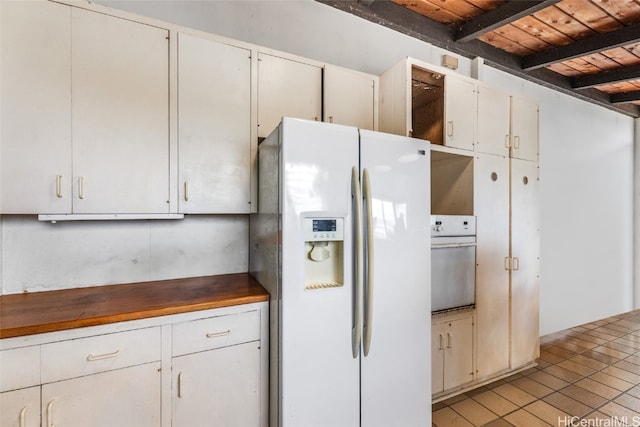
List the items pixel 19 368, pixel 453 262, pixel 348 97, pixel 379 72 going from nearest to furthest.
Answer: pixel 19 368 < pixel 348 97 < pixel 453 262 < pixel 379 72

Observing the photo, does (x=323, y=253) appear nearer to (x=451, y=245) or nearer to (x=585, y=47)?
(x=451, y=245)

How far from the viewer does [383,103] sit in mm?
2326

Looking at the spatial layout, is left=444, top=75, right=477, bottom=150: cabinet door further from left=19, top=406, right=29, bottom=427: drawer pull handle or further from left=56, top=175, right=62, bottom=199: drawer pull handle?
left=19, top=406, right=29, bottom=427: drawer pull handle

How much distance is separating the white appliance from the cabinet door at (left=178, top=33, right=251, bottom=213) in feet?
0.81

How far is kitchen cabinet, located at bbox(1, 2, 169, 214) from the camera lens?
1432 millimetres

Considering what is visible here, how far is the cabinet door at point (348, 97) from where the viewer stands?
216cm

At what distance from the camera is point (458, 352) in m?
2.32

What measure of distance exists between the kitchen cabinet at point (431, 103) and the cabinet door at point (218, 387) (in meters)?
1.75

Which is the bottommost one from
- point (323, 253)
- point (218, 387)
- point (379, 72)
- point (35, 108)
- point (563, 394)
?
point (563, 394)

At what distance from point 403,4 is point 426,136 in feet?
3.83

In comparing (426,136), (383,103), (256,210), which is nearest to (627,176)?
(426,136)

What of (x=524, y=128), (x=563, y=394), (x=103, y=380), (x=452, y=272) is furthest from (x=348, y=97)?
(x=563, y=394)

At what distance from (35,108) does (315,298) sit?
1625 millimetres

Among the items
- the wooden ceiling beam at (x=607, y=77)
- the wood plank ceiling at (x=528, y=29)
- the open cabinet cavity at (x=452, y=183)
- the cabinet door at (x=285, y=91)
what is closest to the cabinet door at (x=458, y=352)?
the open cabinet cavity at (x=452, y=183)
